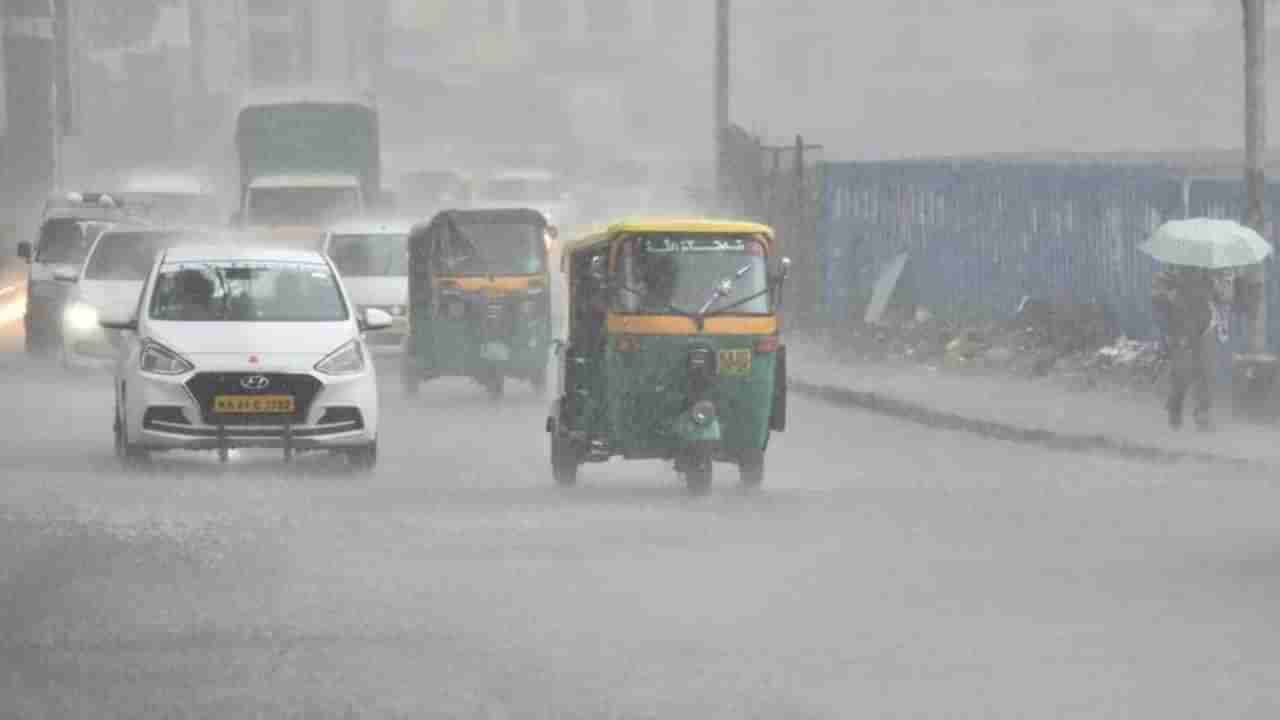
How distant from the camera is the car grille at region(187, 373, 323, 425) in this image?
784 inches

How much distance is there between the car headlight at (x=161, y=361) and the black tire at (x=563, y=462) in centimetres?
244

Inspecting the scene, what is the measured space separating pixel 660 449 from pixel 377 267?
17.1 m

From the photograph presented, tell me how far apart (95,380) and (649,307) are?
14151mm

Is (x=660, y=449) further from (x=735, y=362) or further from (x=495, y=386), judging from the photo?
(x=495, y=386)

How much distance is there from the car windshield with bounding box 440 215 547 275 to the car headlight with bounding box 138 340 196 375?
866 cm

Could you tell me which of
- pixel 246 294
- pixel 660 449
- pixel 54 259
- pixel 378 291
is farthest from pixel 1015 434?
pixel 54 259

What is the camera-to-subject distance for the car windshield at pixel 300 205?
43625 millimetres

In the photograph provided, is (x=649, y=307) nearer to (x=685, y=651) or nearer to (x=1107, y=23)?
(x=685, y=651)

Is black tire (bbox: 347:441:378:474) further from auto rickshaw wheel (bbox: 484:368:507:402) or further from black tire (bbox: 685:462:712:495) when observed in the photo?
auto rickshaw wheel (bbox: 484:368:507:402)

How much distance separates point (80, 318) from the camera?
1286 inches

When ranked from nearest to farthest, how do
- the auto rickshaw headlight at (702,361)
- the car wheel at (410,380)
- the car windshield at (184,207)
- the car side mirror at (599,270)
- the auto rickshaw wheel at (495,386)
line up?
the auto rickshaw headlight at (702,361) → the car side mirror at (599,270) → the auto rickshaw wheel at (495,386) → the car wheel at (410,380) → the car windshield at (184,207)

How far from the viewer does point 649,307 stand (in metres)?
18.7

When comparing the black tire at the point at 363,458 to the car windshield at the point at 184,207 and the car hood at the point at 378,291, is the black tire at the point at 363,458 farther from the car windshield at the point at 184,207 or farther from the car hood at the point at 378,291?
the car windshield at the point at 184,207

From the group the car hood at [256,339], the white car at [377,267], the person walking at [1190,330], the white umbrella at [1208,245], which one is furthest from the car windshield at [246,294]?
the white car at [377,267]
